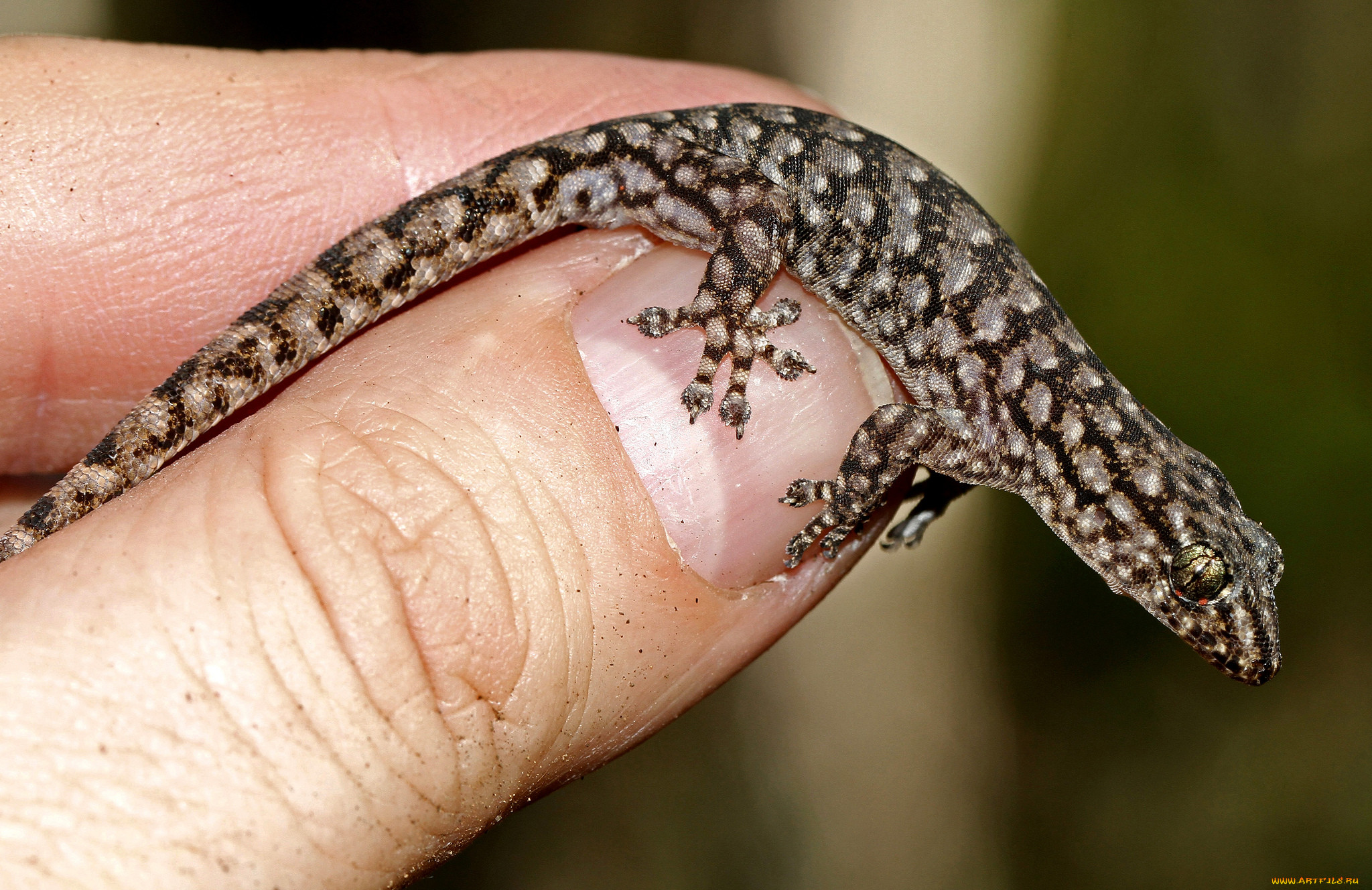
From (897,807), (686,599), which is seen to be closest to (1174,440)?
(686,599)

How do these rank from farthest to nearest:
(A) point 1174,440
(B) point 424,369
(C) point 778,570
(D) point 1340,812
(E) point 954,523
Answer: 1. (E) point 954,523
2. (D) point 1340,812
3. (A) point 1174,440
4. (C) point 778,570
5. (B) point 424,369

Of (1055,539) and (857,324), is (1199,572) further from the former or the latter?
(1055,539)

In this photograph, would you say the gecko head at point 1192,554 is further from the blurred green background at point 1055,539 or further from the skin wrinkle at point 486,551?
the blurred green background at point 1055,539

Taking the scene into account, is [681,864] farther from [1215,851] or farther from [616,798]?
[1215,851]

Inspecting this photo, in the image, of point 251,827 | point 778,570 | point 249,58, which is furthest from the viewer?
point 249,58

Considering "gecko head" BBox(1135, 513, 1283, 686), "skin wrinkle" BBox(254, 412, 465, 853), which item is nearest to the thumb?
"skin wrinkle" BBox(254, 412, 465, 853)

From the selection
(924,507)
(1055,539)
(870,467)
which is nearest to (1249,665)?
(924,507)

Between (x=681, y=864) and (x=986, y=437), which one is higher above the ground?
(x=986, y=437)

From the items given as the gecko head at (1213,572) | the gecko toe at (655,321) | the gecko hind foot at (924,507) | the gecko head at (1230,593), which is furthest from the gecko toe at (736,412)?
the gecko head at (1230,593)
